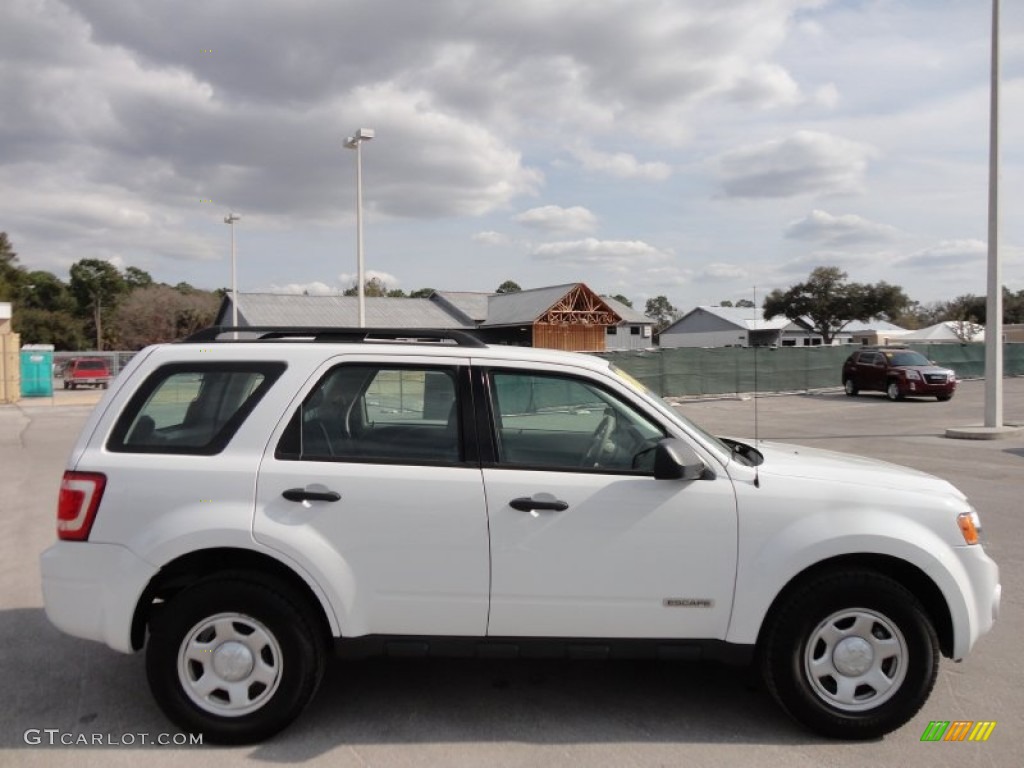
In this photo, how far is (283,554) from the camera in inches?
137

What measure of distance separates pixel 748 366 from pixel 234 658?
2685 centimetres

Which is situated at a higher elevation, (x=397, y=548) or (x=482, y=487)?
(x=482, y=487)

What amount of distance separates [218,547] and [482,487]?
1.20 metres

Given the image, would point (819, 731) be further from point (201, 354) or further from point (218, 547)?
point (201, 354)

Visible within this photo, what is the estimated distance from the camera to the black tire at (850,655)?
3.53 metres

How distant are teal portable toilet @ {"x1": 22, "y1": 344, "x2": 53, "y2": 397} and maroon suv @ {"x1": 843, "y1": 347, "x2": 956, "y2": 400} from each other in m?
31.3

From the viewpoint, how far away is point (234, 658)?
352 centimetres

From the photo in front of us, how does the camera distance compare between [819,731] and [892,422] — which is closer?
[819,731]

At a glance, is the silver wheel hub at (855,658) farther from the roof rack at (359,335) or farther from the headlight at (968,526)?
the roof rack at (359,335)

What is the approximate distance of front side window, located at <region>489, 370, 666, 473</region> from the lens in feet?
12.2

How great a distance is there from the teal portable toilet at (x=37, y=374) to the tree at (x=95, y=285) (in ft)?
162

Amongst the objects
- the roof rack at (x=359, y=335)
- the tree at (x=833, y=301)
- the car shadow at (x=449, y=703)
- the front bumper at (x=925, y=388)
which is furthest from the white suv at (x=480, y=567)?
the tree at (x=833, y=301)

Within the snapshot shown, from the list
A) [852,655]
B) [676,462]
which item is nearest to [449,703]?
[676,462]

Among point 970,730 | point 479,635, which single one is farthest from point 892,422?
point 479,635
